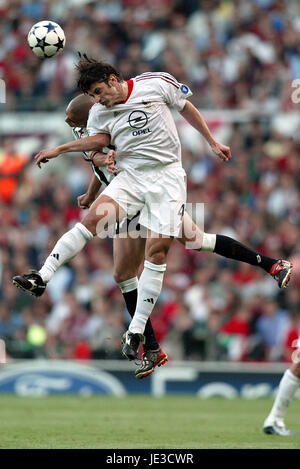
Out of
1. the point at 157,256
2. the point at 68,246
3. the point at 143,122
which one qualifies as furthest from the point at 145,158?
the point at 68,246

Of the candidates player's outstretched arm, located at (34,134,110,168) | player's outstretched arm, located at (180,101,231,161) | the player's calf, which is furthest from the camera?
player's outstretched arm, located at (180,101,231,161)

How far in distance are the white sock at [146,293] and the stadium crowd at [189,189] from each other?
213 inches

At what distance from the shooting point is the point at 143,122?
9758mm

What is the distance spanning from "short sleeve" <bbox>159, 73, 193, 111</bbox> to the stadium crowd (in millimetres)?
5483

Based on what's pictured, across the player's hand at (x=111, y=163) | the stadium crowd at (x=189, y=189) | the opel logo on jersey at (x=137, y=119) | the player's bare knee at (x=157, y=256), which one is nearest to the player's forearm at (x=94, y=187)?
the player's hand at (x=111, y=163)

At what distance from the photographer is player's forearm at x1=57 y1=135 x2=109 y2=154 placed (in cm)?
948

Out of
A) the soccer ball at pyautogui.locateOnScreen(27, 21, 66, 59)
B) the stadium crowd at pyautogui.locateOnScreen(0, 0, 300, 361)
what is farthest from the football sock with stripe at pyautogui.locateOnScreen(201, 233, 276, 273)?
the stadium crowd at pyautogui.locateOnScreen(0, 0, 300, 361)

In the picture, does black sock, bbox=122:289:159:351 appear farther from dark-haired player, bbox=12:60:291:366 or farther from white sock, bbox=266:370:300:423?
white sock, bbox=266:370:300:423

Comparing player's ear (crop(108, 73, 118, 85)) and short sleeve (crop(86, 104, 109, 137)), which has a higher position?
player's ear (crop(108, 73, 118, 85))

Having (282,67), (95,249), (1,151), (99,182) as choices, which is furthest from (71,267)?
(99,182)

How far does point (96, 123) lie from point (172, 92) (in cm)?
78

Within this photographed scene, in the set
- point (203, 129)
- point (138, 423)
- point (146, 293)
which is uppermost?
point (203, 129)

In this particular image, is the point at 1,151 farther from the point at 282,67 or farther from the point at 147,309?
the point at 147,309

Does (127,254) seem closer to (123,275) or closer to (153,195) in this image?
(123,275)
